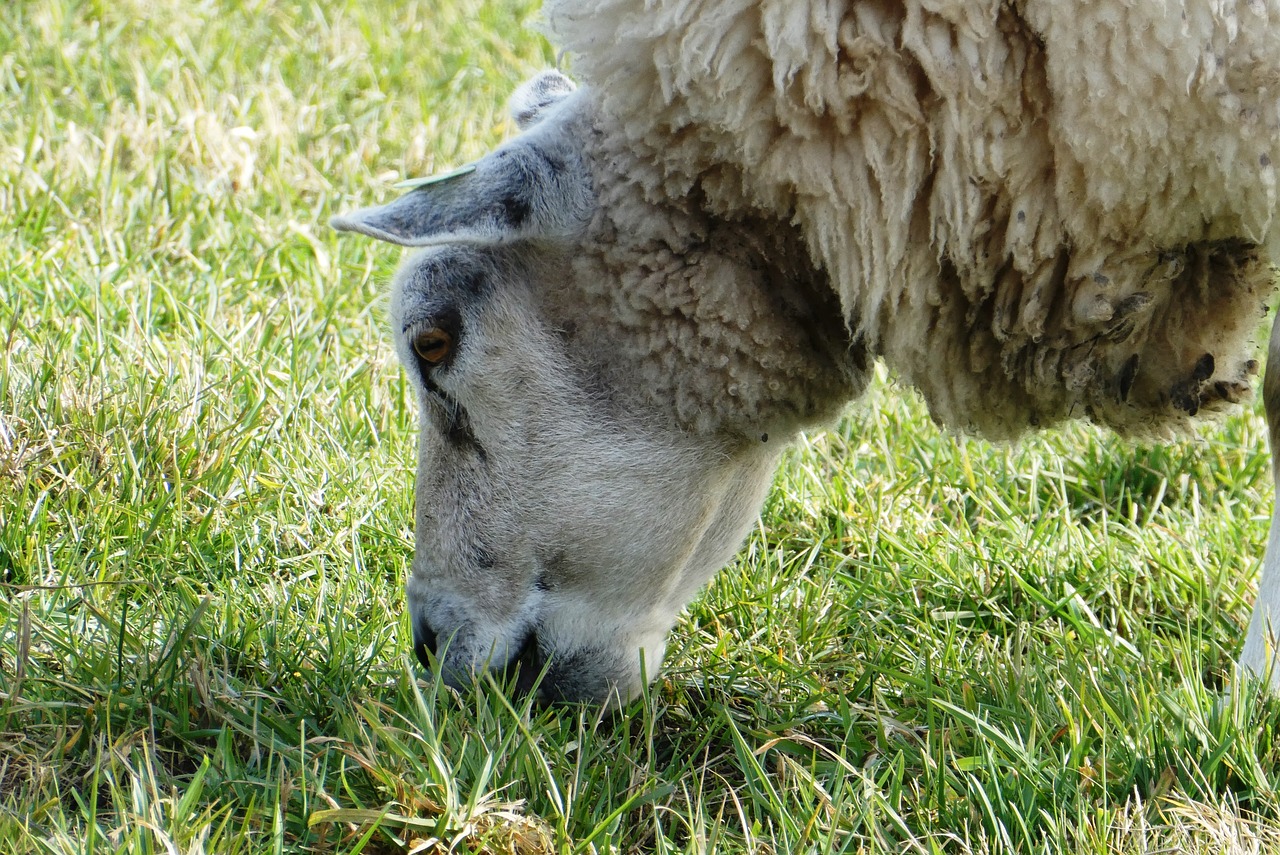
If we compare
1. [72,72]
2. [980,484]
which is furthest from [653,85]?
[72,72]

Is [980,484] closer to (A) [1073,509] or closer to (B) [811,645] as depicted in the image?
(A) [1073,509]

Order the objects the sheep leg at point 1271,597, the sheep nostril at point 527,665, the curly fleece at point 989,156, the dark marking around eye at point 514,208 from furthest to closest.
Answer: the sheep nostril at point 527,665 < the dark marking around eye at point 514,208 < the sheep leg at point 1271,597 < the curly fleece at point 989,156

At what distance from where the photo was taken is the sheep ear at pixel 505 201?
8.46 ft

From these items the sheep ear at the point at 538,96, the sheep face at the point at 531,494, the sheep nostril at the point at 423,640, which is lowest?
the sheep nostril at the point at 423,640

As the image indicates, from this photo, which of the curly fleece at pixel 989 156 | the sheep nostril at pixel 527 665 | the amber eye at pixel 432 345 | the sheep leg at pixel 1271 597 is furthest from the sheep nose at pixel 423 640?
the sheep leg at pixel 1271 597

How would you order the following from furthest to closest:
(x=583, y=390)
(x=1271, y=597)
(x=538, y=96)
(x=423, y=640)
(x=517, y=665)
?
(x=538, y=96)
(x=423, y=640)
(x=517, y=665)
(x=583, y=390)
(x=1271, y=597)

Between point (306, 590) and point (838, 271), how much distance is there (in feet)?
4.79

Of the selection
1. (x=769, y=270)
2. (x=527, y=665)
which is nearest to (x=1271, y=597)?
(x=769, y=270)

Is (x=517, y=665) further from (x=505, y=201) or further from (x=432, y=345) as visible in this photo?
(x=505, y=201)

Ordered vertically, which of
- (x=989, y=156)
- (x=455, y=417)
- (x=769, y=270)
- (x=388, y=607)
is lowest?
(x=388, y=607)

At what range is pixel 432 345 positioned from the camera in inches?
111

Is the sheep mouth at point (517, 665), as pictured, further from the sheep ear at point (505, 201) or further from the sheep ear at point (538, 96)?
the sheep ear at point (538, 96)

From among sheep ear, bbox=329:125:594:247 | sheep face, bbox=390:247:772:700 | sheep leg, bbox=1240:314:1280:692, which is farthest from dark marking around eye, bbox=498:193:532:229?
sheep leg, bbox=1240:314:1280:692

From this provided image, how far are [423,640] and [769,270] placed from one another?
1.06 m
